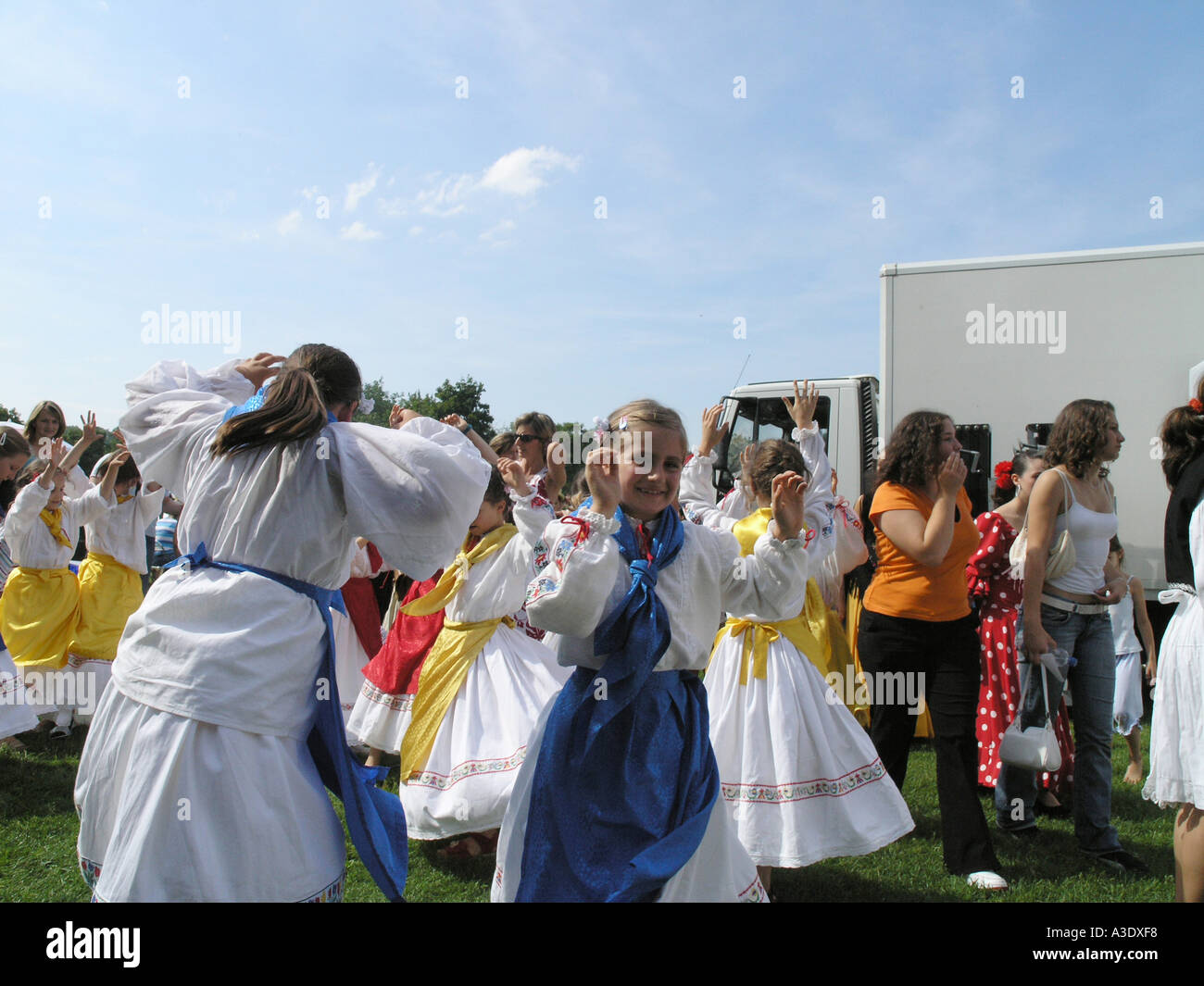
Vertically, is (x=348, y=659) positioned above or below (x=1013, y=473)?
below

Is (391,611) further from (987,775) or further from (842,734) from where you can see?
(987,775)

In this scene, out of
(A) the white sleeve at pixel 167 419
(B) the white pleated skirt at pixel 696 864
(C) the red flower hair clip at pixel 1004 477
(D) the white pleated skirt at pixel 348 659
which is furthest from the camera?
(C) the red flower hair clip at pixel 1004 477

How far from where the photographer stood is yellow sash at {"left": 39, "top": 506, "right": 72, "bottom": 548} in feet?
20.1

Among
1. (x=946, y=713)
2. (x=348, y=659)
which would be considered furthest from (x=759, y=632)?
(x=348, y=659)

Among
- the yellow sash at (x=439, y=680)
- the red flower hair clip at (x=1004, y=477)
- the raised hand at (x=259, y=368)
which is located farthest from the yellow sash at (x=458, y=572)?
the red flower hair clip at (x=1004, y=477)

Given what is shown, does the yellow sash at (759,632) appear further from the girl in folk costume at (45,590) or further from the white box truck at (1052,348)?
the girl in folk costume at (45,590)

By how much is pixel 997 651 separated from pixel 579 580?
3.73 metres

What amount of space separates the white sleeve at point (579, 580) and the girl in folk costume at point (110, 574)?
199 inches

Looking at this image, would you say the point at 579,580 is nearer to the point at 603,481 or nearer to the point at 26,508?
the point at 603,481

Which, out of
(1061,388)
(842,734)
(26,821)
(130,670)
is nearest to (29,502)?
(26,821)

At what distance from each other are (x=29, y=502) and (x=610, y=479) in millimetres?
5003

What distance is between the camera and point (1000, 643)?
501 cm

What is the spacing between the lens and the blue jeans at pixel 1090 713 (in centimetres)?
403
